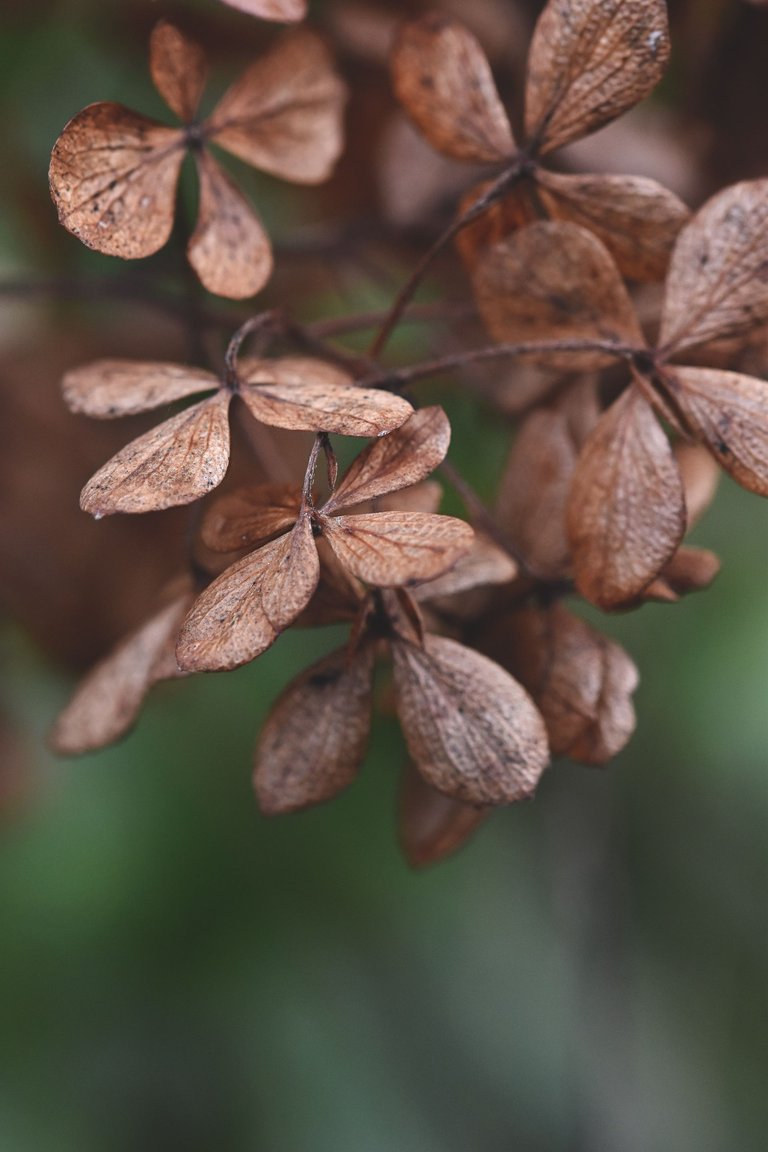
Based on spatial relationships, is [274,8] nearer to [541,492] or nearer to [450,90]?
[450,90]

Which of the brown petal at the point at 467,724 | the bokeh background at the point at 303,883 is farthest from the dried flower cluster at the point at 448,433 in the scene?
the bokeh background at the point at 303,883

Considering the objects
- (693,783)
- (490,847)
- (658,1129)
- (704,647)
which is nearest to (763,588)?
(704,647)

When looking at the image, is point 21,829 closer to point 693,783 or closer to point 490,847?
point 490,847

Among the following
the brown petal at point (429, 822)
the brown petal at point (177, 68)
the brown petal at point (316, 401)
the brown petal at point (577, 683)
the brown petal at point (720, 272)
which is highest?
the brown petal at point (177, 68)

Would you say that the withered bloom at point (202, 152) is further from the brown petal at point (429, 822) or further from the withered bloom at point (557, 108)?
the brown petal at point (429, 822)

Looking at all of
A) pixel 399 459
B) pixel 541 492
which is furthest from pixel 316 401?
pixel 541 492

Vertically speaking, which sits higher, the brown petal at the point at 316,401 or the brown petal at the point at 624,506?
the brown petal at the point at 316,401

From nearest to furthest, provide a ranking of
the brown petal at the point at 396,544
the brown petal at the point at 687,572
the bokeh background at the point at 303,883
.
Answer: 1. the brown petal at the point at 396,544
2. the brown petal at the point at 687,572
3. the bokeh background at the point at 303,883
